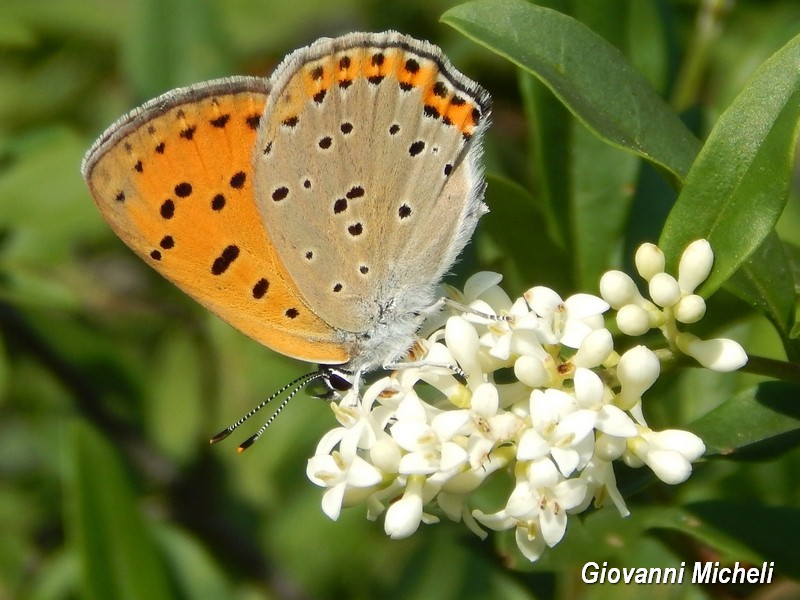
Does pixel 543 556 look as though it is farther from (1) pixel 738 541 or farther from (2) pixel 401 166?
(2) pixel 401 166

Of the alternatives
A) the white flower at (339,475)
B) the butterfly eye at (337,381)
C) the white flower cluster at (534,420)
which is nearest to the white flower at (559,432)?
the white flower cluster at (534,420)

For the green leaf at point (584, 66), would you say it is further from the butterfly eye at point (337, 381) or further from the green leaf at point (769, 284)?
the butterfly eye at point (337, 381)

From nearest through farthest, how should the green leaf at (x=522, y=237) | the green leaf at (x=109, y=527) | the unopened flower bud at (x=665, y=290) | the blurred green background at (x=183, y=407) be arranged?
1. the unopened flower bud at (x=665, y=290)
2. the green leaf at (x=522, y=237)
3. the green leaf at (x=109, y=527)
4. the blurred green background at (x=183, y=407)

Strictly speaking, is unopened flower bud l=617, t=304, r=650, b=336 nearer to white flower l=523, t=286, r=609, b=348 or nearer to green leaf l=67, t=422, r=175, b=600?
white flower l=523, t=286, r=609, b=348

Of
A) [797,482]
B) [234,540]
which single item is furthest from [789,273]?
[234,540]

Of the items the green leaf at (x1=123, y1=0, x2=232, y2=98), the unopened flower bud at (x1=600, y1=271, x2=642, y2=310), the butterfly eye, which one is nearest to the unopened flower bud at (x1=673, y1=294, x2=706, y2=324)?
the unopened flower bud at (x1=600, y1=271, x2=642, y2=310)

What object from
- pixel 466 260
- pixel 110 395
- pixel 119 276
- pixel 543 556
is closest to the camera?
pixel 543 556
